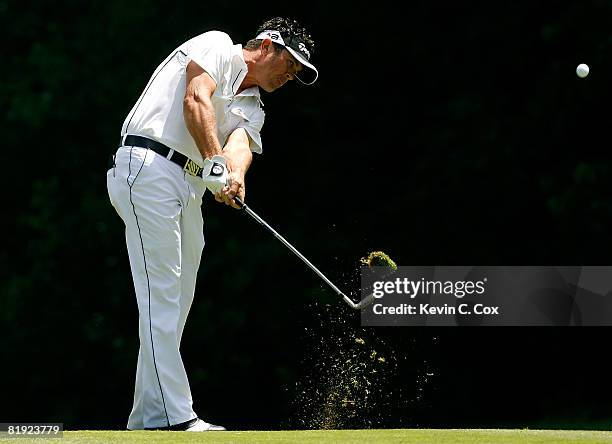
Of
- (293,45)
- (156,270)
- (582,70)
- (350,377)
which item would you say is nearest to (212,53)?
(293,45)

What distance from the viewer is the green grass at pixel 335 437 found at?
13.7 ft

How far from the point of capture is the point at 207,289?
13320 mm

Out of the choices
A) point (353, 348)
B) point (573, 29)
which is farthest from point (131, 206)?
point (573, 29)

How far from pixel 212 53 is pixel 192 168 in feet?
1.42

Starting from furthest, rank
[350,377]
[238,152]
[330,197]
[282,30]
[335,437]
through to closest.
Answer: [330,197], [350,377], [282,30], [238,152], [335,437]

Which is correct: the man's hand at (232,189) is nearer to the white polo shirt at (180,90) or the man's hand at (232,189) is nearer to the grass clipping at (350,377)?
the white polo shirt at (180,90)

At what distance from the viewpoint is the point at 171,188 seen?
16.0ft

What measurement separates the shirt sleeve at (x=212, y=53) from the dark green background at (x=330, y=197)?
5.13 metres

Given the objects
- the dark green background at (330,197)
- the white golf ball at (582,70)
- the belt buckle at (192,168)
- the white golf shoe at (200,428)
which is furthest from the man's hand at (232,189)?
the white golf ball at (582,70)

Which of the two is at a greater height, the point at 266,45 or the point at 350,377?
the point at 266,45

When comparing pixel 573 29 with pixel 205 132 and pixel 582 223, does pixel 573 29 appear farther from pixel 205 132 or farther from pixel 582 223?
pixel 205 132

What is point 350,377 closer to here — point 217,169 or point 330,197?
point 217,169

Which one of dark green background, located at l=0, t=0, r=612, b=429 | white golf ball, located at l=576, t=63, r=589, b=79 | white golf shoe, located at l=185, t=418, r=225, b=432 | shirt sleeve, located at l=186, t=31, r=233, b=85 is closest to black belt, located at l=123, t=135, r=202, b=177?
shirt sleeve, located at l=186, t=31, r=233, b=85

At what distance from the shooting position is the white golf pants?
479 cm
